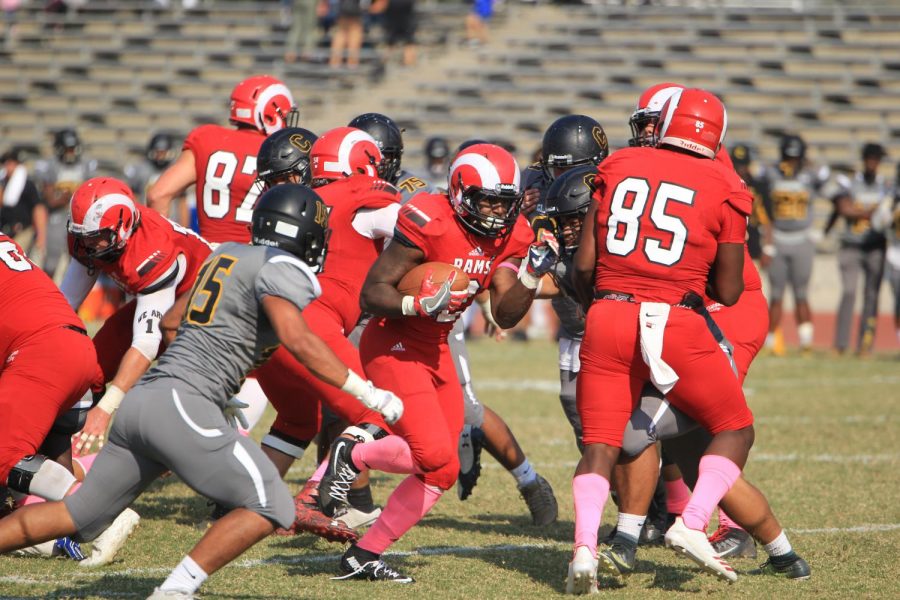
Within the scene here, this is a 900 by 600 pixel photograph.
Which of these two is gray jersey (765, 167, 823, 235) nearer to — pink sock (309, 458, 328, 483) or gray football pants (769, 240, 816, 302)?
gray football pants (769, 240, 816, 302)

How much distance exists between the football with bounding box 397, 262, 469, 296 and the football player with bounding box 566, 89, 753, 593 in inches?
20.3

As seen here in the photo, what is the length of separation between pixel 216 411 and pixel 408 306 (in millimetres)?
1007

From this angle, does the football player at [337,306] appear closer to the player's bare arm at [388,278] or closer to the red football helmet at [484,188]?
the player's bare arm at [388,278]

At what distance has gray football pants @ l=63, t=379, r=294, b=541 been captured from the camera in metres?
4.32

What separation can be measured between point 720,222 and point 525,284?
0.88 m

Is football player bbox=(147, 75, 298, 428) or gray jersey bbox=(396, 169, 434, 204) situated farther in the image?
football player bbox=(147, 75, 298, 428)

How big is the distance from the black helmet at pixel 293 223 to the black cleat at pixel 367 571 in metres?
1.39

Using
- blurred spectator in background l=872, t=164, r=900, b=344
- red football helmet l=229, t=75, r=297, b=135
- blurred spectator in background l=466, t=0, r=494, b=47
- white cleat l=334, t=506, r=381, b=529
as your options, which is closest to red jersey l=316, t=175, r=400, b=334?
white cleat l=334, t=506, r=381, b=529

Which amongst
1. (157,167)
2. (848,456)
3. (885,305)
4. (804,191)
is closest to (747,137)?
(885,305)

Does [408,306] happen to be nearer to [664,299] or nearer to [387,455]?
[387,455]

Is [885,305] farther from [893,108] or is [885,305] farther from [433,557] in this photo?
[433,557]

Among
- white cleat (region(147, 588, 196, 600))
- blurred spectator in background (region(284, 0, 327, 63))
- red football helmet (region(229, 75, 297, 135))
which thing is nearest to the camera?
white cleat (region(147, 588, 196, 600))

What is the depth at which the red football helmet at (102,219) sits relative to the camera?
5.62 metres

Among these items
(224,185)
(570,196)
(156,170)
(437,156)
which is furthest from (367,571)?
(156,170)
